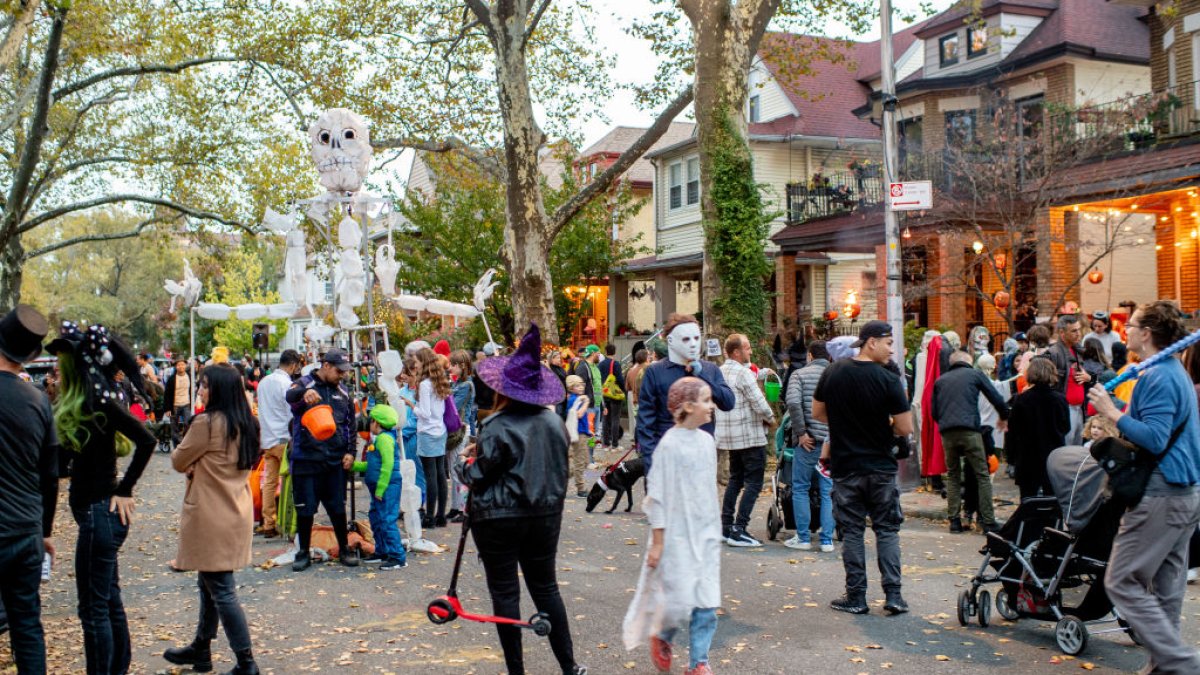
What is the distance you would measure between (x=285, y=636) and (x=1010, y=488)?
9452mm

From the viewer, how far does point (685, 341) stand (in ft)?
26.0

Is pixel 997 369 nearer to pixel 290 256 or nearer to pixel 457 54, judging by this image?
pixel 290 256

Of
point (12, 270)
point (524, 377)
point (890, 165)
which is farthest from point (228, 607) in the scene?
point (12, 270)

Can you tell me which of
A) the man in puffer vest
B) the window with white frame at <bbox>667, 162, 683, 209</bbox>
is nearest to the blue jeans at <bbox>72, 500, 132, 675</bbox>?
the man in puffer vest

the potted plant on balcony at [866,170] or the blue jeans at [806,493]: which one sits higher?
the potted plant on balcony at [866,170]

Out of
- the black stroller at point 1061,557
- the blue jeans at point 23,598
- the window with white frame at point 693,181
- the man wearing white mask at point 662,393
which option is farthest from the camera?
the window with white frame at point 693,181

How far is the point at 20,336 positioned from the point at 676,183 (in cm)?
3015

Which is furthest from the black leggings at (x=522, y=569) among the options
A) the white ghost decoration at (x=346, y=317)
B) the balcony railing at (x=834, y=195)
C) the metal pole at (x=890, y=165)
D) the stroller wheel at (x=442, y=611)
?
the balcony railing at (x=834, y=195)

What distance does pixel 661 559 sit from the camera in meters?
5.55

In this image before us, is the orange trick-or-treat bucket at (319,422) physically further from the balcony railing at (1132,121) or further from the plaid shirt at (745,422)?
the balcony railing at (1132,121)

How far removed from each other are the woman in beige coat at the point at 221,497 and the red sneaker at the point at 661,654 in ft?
7.78

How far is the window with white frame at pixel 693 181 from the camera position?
32750 mm

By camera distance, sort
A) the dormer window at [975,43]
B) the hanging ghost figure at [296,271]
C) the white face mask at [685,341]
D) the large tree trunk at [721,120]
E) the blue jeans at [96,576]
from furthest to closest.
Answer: the dormer window at [975,43] → the large tree trunk at [721,120] → the hanging ghost figure at [296,271] → the white face mask at [685,341] → the blue jeans at [96,576]

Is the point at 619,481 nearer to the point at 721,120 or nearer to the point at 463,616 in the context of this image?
the point at 463,616
